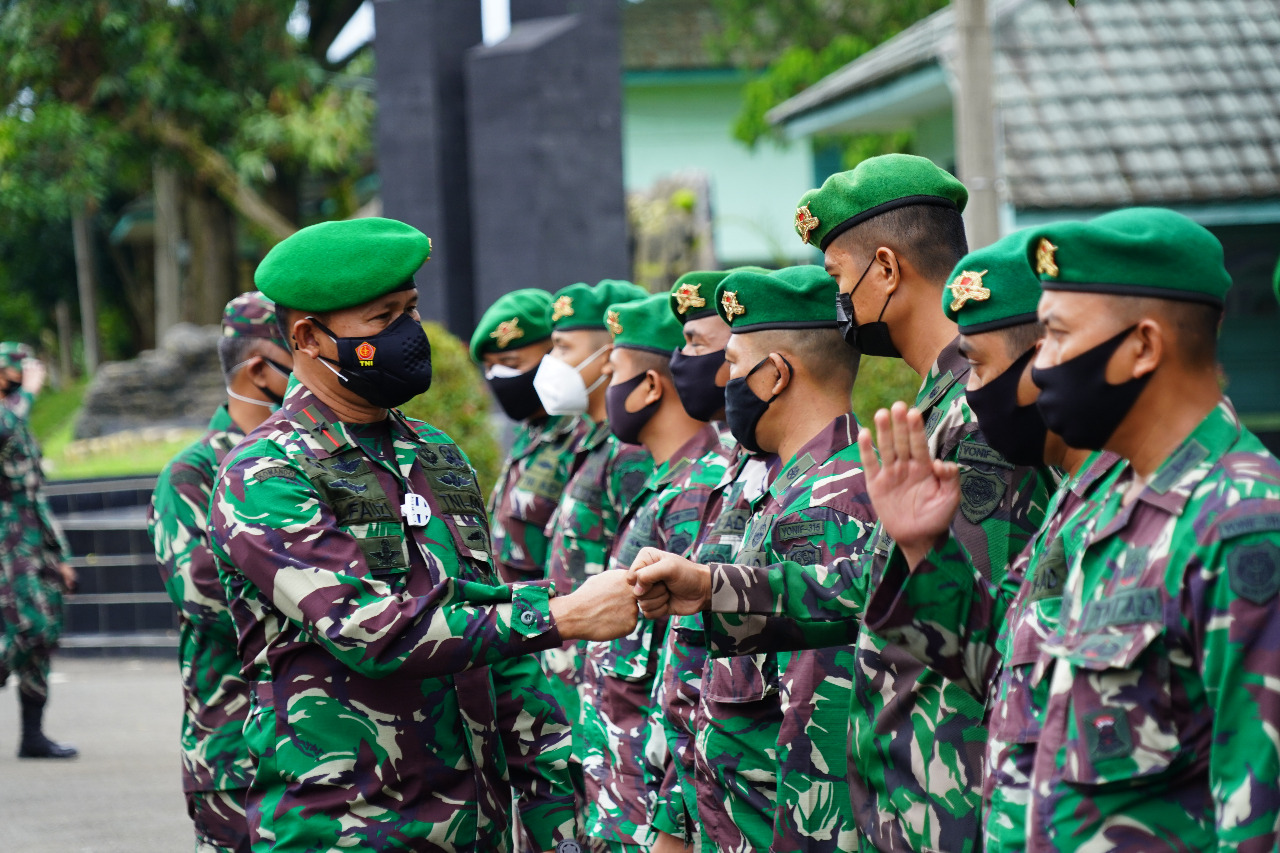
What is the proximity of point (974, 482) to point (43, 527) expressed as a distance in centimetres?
716

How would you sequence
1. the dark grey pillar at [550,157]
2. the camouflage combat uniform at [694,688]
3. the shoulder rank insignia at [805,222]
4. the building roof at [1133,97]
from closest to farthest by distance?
the shoulder rank insignia at [805,222] < the camouflage combat uniform at [694,688] < the building roof at [1133,97] < the dark grey pillar at [550,157]

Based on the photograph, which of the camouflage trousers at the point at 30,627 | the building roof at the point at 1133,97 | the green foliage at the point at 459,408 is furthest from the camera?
the building roof at the point at 1133,97

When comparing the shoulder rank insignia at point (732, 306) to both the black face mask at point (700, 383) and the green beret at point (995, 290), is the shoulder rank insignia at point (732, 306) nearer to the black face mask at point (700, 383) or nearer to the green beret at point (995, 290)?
the black face mask at point (700, 383)

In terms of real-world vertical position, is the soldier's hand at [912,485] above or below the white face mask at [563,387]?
above

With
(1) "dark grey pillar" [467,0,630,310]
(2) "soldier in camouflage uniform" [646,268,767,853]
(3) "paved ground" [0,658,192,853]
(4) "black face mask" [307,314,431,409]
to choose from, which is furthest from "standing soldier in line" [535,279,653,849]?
(1) "dark grey pillar" [467,0,630,310]

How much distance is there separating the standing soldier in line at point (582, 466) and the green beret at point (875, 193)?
192 centimetres

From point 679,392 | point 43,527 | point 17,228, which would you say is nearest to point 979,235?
point 679,392

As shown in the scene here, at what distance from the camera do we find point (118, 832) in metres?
7.02

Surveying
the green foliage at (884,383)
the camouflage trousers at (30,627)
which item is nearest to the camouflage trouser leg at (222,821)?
the camouflage trousers at (30,627)

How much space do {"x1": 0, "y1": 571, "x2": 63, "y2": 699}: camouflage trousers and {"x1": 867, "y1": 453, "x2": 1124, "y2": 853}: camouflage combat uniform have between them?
22.8 ft

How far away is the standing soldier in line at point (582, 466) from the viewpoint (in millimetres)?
5277

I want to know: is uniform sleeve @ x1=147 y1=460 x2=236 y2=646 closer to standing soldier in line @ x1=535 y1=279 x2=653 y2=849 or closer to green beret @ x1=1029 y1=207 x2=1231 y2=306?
standing soldier in line @ x1=535 y1=279 x2=653 y2=849

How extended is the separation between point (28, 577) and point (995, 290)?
23.6ft

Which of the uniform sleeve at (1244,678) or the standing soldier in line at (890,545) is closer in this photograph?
the uniform sleeve at (1244,678)
